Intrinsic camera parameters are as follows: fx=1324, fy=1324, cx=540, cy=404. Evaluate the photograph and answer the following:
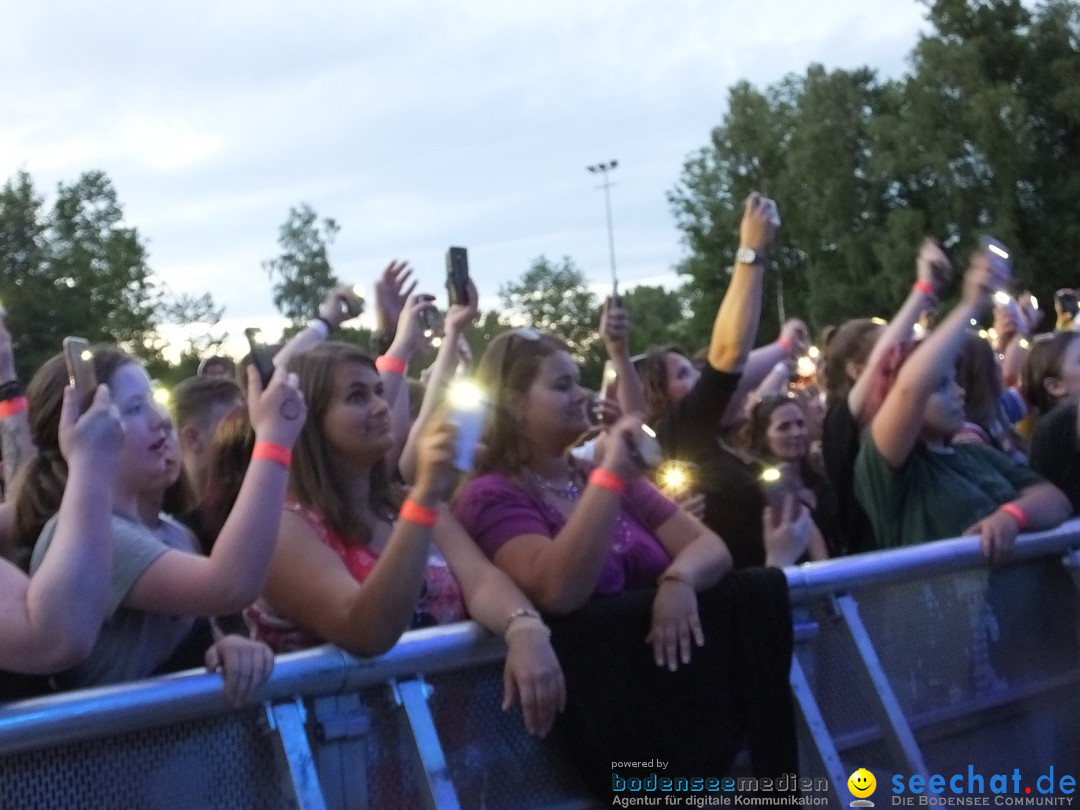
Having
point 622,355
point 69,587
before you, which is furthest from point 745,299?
point 69,587

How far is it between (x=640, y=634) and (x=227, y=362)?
13.1 feet

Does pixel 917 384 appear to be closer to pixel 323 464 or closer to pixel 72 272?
pixel 323 464

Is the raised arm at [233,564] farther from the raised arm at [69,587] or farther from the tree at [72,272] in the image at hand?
the tree at [72,272]

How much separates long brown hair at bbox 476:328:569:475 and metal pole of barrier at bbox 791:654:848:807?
991 millimetres

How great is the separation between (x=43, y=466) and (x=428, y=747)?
1.12 metres

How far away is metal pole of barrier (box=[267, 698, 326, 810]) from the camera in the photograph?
108 inches

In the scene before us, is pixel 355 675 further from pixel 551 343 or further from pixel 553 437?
pixel 551 343

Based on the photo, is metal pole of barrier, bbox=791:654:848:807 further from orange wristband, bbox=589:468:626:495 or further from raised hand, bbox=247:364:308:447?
raised hand, bbox=247:364:308:447

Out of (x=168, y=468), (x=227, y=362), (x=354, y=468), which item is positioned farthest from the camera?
(x=227, y=362)

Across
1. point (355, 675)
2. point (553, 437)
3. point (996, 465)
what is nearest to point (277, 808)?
point (355, 675)

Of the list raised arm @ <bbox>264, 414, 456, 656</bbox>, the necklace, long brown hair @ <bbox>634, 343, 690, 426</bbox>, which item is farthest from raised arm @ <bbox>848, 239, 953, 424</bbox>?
raised arm @ <bbox>264, 414, 456, 656</bbox>

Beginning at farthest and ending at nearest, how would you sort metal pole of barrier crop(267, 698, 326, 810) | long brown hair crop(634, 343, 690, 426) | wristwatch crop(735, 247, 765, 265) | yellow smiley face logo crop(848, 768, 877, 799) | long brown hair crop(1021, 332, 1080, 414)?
long brown hair crop(1021, 332, 1080, 414) < long brown hair crop(634, 343, 690, 426) < wristwatch crop(735, 247, 765, 265) < yellow smiley face logo crop(848, 768, 877, 799) < metal pole of barrier crop(267, 698, 326, 810)

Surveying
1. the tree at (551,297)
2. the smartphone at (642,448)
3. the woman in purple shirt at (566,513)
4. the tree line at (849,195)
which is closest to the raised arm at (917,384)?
the woman in purple shirt at (566,513)

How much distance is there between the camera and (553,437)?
378cm
